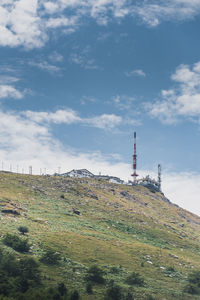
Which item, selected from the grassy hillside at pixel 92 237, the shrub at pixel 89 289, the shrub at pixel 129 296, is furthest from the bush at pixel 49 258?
the shrub at pixel 129 296

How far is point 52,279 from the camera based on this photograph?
158 feet

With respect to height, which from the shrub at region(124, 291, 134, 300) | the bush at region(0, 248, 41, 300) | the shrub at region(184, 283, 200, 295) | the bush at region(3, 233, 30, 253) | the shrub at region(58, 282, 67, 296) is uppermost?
the bush at region(3, 233, 30, 253)

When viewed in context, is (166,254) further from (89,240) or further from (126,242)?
(89,240)

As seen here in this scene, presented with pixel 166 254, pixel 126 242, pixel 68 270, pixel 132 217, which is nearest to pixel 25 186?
pixel 132 217

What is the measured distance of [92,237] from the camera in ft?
270

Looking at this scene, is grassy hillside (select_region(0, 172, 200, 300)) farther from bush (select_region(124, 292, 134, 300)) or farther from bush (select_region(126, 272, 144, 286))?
bush (select_region(124, 292, 134, 300))

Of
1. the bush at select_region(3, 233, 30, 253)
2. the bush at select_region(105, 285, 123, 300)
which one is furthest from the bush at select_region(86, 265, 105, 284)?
the bush at select_region(3, 233, 30, 253)

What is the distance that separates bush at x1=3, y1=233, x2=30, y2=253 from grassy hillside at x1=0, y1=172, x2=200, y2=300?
4.04 feet

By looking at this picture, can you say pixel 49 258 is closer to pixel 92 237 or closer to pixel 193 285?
pixel 193 285

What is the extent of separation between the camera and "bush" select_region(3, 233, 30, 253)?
5641cm

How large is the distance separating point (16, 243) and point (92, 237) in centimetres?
2947

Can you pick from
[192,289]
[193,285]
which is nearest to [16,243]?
[192,289]

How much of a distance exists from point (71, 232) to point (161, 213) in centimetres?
8812

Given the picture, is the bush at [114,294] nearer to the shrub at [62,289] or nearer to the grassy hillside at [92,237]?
the grassy hillside at [92,237]
